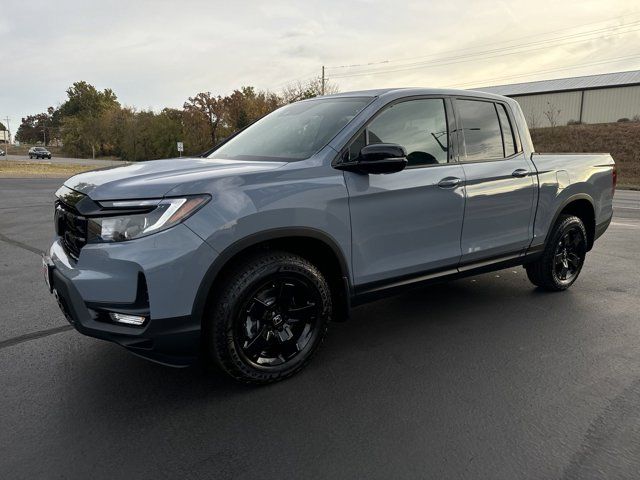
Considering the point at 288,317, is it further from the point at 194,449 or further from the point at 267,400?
the point at 194,449

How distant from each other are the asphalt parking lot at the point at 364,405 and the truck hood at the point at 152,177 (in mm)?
1212

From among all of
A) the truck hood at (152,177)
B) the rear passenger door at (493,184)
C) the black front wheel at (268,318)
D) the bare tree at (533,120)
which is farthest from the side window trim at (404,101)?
the bare tree at (533,120)

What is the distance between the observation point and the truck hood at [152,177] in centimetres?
261

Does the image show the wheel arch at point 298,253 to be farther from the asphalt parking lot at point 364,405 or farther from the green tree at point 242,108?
the green tree at point 242,108

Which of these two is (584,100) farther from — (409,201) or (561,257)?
(409,201)

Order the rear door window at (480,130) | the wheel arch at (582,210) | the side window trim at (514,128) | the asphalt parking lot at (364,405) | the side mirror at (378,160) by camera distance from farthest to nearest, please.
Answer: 1. the wheel arch at (582,210)
2. the side window trim at (514,128)
3. the rear door window at (480,130)
4. the side mirror at (378,160)
5. the asphalt parking lot at (364,405)

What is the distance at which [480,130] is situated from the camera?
4.14 meters

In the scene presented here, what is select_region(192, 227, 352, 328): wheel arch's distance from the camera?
2650 mm

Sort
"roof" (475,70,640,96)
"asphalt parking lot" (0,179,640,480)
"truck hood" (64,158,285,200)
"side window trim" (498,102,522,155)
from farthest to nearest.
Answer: "roof" (475,70,640,96) < "side window trim" (498,102,522,155) < "truck hood" (64,158,285,200) < "asphalt parking lot" (0,179,640,480)

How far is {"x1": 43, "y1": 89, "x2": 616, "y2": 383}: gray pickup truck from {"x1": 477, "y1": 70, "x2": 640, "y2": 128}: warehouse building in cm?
4861

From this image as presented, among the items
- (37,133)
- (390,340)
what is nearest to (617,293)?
(390,340)

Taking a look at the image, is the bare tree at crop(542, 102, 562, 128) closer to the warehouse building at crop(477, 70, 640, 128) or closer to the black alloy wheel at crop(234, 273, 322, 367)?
the warehouse building at crop(477, 70, 640, 128)

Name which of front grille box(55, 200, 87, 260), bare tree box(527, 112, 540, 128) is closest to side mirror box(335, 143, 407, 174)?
front grille box(55, 200, 87, 260)

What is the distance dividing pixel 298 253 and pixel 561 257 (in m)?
3.11
